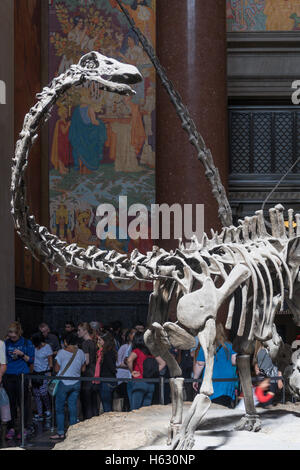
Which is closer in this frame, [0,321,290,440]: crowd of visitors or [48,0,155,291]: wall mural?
[0,321,290,440]: crowd of visitors

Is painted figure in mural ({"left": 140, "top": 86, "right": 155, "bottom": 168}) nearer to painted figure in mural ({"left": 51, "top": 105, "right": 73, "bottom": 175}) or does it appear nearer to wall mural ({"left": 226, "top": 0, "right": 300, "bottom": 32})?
painted figure in mural ({"left": 51, "top": 105, "right": 73, "bottom": 175})

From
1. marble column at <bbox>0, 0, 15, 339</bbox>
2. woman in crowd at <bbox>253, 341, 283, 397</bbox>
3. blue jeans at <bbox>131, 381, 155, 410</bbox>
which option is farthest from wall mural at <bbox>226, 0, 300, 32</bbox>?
blue jeans at <bbox>131, 381, 155, 410</bbox>

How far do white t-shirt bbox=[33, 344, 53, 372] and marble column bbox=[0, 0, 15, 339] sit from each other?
69.7 inches

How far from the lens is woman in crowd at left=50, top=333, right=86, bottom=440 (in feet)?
28.8

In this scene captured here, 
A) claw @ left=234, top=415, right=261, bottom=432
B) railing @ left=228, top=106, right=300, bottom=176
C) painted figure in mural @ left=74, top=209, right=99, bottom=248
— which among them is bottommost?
claw @ left=234, top=415, right=261, bottom=432

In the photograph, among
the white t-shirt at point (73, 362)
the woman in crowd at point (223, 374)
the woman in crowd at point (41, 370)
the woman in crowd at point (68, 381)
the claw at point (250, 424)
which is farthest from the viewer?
the woman in crowd at point (41, 370)

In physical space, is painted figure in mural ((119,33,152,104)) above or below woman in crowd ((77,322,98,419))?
above

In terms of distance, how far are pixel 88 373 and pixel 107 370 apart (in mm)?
386

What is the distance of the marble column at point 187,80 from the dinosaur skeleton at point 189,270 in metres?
4.90

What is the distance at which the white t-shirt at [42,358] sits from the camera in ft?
33.6

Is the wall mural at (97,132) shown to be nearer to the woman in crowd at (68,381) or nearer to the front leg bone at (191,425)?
the woman in crowd at (68,381)

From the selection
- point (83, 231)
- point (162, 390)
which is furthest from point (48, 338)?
point (83, 231)

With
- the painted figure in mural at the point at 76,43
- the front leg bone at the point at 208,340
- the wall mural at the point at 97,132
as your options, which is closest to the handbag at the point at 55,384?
the front leg bone at the point at 208,340
